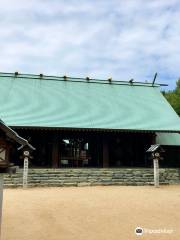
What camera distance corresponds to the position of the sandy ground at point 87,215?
8.21 metres

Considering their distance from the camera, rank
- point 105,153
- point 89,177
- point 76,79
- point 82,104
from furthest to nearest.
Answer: point 76,79, point 82,104, point 105,153, point 89,177

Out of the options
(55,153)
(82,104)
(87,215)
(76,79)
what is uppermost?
(76,79)

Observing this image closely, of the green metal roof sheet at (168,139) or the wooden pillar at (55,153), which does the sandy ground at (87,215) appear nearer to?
the wooden pillar at (55,153)

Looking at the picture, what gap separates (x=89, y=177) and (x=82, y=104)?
6719mm

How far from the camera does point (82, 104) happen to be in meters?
23.5

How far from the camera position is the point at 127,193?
14961mm

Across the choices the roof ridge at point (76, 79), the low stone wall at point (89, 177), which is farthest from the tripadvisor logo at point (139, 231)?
the roof ridge at point (76, 79)

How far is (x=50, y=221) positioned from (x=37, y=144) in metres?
12.6

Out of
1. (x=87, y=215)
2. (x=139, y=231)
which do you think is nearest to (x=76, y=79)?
(x=87, y=215)

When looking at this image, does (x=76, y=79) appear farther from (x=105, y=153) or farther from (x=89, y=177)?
(x=89, y=177)

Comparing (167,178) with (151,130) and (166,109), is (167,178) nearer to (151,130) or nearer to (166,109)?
(151,130)

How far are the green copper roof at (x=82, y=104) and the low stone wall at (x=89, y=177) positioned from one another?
2899mm

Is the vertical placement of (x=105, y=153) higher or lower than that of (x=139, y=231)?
higher

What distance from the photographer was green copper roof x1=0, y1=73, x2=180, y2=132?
20.8 meters
